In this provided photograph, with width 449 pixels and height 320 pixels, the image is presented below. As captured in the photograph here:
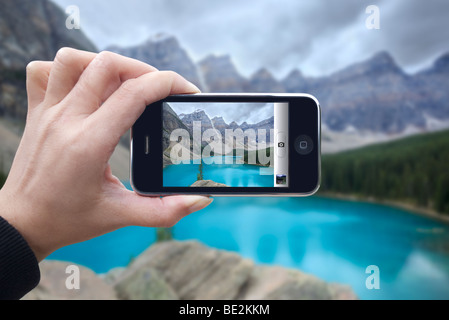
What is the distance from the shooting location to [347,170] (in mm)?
4809

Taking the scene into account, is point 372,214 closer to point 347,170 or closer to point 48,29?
point 347,170

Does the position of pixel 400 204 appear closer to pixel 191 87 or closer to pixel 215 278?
pixel 215 278

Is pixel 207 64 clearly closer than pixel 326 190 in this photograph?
No

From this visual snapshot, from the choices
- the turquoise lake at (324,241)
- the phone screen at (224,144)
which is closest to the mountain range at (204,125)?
the phone screen at (224,144)

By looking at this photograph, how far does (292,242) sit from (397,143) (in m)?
2.91

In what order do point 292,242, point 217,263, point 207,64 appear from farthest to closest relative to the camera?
point 207,64
point 292,242
point 217,263

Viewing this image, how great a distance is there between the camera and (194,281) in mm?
2285

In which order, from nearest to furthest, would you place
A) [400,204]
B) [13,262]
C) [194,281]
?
[13,262] → [194,281] → [400,204]

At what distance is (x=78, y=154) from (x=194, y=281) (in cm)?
210

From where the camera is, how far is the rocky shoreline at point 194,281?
1.88m

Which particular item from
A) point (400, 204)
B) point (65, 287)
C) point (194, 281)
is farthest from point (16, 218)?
point (400, 204)

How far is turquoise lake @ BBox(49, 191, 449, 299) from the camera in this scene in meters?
3.76

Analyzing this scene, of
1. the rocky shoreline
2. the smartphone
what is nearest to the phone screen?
the smartphone

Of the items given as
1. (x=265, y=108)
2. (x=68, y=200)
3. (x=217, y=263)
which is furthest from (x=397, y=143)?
(x=68, y=200)
